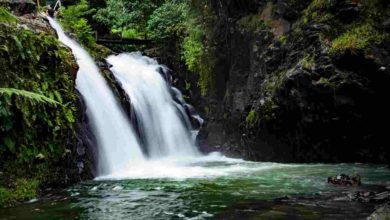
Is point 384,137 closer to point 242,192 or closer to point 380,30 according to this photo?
point 380,30

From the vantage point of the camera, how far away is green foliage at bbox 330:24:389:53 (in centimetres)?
1102

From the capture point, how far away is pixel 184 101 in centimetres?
1812

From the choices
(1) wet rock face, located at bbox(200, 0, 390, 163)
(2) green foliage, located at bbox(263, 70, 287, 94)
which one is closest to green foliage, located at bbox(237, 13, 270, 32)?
(1) wet rock face, located at bbox(200, 0, 390, 163)

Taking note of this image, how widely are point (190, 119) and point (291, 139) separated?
225 inches

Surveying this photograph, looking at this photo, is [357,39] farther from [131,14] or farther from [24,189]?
[131,14]

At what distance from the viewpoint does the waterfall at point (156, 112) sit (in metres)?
15.7

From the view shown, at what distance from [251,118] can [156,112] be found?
421cm

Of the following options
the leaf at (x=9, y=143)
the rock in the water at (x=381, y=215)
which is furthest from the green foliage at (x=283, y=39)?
the rock in the water at (x=381, y=215)

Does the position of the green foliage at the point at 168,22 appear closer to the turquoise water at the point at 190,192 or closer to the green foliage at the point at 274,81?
the green foliage at the point at 274,81

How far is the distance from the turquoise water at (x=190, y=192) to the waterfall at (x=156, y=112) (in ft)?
15.3

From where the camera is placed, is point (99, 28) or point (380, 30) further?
point (99, 28)

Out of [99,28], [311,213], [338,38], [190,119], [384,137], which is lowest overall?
[311,213]

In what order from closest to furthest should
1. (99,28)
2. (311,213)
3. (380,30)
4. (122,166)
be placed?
(311,213) → (380,30) → (122,166) → (99,28)

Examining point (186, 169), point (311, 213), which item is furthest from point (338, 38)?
point (311, 213)
